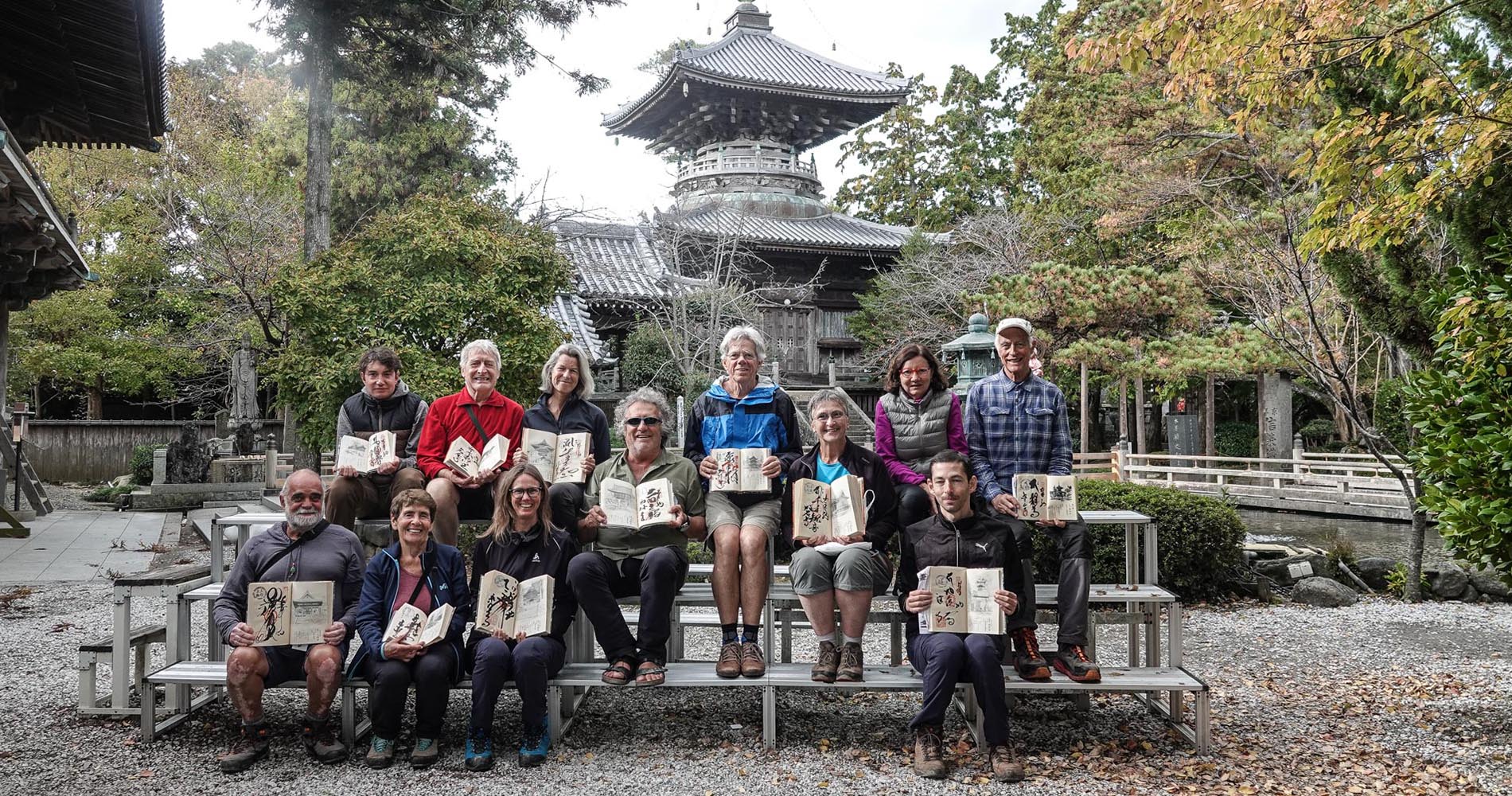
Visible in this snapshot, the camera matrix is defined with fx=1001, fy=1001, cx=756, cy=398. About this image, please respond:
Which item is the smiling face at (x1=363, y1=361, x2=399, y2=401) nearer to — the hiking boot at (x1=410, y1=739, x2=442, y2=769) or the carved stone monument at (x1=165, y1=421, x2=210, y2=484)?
the hiking boot at (x1=410, y1=739, x2=442, y2=769)

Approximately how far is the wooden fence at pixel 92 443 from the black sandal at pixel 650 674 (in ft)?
65.5

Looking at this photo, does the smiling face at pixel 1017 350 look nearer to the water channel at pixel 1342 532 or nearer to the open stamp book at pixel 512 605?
the open stamp book at pixel 512 605

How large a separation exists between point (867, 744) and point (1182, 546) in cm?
441

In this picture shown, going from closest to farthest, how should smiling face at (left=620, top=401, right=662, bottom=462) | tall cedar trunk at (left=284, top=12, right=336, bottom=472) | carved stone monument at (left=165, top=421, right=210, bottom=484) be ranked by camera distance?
1. smiling face at (left=620, top=401, right=662, bottom=462)
2. tall cedar trunk at (left=284, top=12, right=336, bottom=472)
3. carved stone monument at (left=165, top=421, right=210, bottom=484)

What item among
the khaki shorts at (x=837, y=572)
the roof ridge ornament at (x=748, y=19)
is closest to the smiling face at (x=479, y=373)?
the khaki shorts at (x=837, y=572)

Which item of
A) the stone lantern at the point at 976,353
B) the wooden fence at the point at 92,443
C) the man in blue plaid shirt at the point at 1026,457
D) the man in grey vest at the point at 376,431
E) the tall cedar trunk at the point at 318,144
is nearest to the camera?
the man in blue plaid shirt at the point at 1026,457

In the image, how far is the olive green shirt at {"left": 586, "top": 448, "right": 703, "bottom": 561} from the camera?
14.8ft

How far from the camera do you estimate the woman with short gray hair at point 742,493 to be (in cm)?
439

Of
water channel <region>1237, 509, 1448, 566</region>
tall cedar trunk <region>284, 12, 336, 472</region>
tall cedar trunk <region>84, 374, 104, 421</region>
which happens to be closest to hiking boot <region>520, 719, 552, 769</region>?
water channel <region>1237, 509, 1448, 566</region>

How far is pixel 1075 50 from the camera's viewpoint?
5.64 meters

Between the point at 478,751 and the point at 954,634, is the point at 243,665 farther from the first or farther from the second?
the point at 954,634

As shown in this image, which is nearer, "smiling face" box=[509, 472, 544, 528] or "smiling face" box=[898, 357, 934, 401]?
"smiling face" box=[509, 472, 544, 528]

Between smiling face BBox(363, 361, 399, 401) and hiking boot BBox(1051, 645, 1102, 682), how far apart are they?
3.44 m

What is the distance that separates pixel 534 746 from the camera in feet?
13.4
